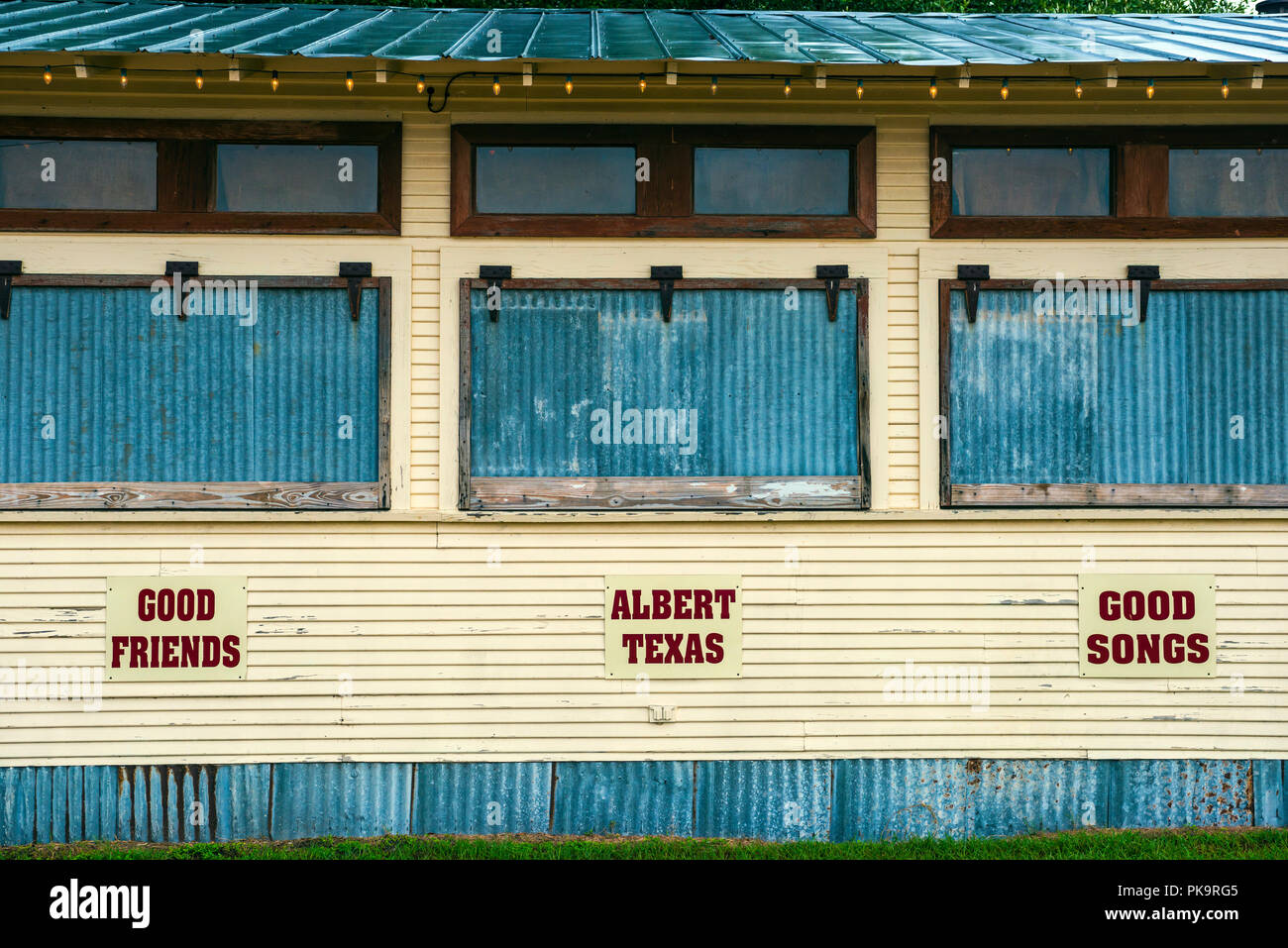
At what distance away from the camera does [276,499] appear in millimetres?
6266

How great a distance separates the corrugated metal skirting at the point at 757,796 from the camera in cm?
630

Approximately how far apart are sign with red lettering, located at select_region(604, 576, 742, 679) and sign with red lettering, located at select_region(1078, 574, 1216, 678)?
8.48ft

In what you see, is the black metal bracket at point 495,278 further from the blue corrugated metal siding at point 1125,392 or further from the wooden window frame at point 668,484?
the blue corrugated metal siding at point 1125,392

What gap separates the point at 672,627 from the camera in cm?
637

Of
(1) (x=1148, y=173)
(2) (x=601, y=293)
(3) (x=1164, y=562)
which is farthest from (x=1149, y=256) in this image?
(2) (x=601, y=293)

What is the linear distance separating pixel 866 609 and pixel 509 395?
9.90ft

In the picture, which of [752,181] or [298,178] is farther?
[752,181]

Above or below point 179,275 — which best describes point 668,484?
below

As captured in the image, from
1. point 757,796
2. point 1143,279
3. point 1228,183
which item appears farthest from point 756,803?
point 1228,183

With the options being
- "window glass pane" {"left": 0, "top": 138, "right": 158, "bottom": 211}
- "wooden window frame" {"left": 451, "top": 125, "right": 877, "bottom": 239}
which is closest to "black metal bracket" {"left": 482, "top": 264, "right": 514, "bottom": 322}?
"wooden window frame" {"left": 451, "top": 125, "right": 877, "bottom": 239}

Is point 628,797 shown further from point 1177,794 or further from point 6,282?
point 6,282

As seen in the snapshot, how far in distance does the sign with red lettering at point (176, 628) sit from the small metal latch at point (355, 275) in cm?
211

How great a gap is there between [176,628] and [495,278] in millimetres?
3348
